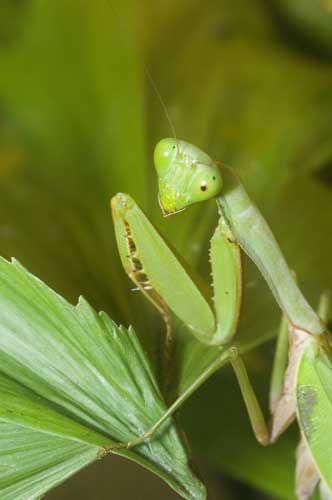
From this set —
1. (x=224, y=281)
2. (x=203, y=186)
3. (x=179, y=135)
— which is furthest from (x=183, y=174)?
(x=179, y=135)

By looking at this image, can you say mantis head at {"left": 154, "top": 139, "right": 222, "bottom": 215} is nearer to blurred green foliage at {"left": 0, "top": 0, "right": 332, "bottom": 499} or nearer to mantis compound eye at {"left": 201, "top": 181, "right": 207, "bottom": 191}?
mantis compound eye at {"left": 201, "top": 181, "right": 207, "bottom": 191}

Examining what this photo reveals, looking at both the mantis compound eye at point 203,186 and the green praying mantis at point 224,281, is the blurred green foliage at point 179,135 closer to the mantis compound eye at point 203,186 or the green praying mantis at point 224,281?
the green praying mantis at point 224,281

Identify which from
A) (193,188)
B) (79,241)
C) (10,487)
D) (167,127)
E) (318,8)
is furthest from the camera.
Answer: (318,8)

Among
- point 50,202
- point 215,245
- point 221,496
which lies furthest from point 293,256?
point 221,496

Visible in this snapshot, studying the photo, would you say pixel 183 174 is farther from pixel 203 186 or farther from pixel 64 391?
pixel 64 391

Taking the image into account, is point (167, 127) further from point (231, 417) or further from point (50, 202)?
point (231, 417)

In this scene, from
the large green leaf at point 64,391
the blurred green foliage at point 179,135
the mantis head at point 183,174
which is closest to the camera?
the large green leaf at point 64,391

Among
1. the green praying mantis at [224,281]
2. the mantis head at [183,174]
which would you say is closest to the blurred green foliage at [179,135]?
the green praying mantis at [224,281]
